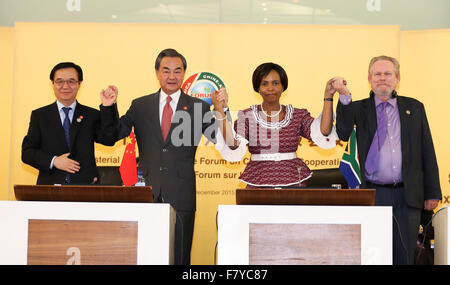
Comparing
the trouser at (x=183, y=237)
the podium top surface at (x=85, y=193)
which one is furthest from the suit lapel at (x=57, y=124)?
the podium top surface at (x=85, y=193)

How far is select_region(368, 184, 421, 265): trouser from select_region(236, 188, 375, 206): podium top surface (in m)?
0.79

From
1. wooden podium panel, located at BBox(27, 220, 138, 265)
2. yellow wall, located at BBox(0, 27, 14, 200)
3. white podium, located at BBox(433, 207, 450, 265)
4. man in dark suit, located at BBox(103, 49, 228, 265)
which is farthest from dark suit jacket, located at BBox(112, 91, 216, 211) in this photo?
yellow wall, located at BBox(0, 27, 14, 200)

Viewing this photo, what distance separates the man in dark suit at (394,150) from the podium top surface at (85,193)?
5.31ft

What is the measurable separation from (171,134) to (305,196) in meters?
1.58

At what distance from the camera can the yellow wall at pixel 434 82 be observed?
6305mm

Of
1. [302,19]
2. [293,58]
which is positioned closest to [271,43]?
[293,58]

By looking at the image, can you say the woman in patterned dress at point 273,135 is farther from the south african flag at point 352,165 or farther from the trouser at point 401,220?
the trouser at point 401,220

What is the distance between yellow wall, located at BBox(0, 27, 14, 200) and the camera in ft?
21.5

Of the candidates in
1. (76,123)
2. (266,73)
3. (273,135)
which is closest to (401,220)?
(273,135)

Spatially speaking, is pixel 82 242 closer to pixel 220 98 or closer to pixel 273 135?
pixel 220 98

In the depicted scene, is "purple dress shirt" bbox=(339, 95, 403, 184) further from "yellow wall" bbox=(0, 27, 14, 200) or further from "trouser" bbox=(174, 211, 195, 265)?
"yellow wall" bbox=(0, 27, 14, 200)

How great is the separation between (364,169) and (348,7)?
3028 millimetres

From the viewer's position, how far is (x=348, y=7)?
6801mm

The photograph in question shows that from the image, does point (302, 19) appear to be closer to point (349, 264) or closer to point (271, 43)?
point (271, 43)
